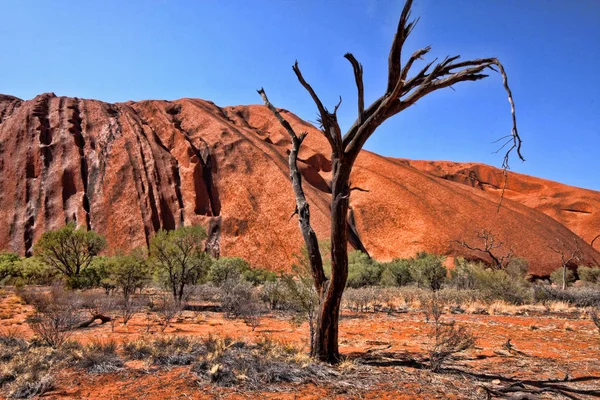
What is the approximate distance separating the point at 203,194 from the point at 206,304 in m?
31.5

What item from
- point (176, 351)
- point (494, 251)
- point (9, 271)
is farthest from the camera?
point (494, 251)

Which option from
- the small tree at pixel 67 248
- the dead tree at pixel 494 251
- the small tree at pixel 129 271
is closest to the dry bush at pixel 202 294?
the small tree at pixel 129 271

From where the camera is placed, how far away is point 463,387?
527 centimetres

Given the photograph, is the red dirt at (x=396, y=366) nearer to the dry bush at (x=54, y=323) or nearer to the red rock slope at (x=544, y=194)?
the dry bush at (x=54, y=323)

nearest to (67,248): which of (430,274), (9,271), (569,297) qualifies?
(9,271)

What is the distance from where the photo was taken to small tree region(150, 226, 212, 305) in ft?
68.1

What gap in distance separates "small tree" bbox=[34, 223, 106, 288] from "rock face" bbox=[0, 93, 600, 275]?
16904 mm

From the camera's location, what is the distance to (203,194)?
50812mm

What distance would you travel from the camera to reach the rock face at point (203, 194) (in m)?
44.8

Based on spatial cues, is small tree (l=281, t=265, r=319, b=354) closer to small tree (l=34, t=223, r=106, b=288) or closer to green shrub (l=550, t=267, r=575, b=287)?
small tree (l=34, t=223, r=106, b=288)

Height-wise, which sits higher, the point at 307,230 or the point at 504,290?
the point at 307,230

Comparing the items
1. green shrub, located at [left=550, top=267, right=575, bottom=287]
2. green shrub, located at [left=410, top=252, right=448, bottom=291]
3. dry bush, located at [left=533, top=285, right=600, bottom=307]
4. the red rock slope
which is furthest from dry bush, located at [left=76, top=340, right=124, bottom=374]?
the red rock slope

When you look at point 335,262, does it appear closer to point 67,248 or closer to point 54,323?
point 54,323

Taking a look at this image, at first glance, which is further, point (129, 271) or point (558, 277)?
point (558, 277)
